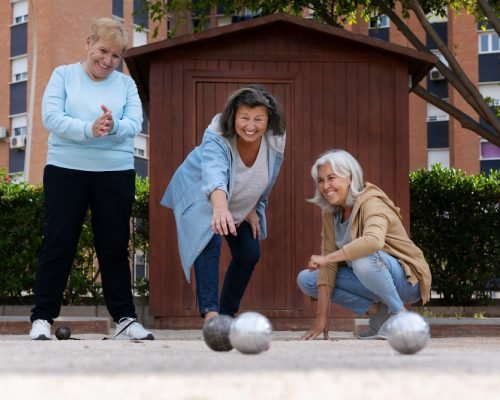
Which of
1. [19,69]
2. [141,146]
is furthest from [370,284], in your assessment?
[141,146]

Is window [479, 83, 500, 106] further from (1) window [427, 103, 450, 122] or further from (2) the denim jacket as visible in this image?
(2) the denim jacket

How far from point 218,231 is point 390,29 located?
3436 cm

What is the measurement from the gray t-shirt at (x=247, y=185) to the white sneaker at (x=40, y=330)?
1.35 metres

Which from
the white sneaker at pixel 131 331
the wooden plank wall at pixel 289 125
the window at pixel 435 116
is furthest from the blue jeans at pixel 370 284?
the window at pixel 435 116

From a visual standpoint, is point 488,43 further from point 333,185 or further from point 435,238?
point 333,185

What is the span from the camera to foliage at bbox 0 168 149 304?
1183 centimetres

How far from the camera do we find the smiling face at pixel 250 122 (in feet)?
19.3

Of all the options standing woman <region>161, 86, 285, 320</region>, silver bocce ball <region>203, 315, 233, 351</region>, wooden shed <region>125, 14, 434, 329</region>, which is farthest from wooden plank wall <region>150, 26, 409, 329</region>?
silver bocce ball <region>203, 315, 233, 351</region>

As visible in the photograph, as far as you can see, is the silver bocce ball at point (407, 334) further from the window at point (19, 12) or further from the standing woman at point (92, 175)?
the window at point (19, 12)

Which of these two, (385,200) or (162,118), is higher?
(162,118)

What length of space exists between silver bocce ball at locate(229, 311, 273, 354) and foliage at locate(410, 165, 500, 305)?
870 centimetres

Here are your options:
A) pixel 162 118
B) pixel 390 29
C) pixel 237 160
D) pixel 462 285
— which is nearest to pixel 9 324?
pixel 162 118

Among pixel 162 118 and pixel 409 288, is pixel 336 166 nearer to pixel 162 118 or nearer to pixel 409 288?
pixel 409 288

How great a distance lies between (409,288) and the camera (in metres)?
6.19
